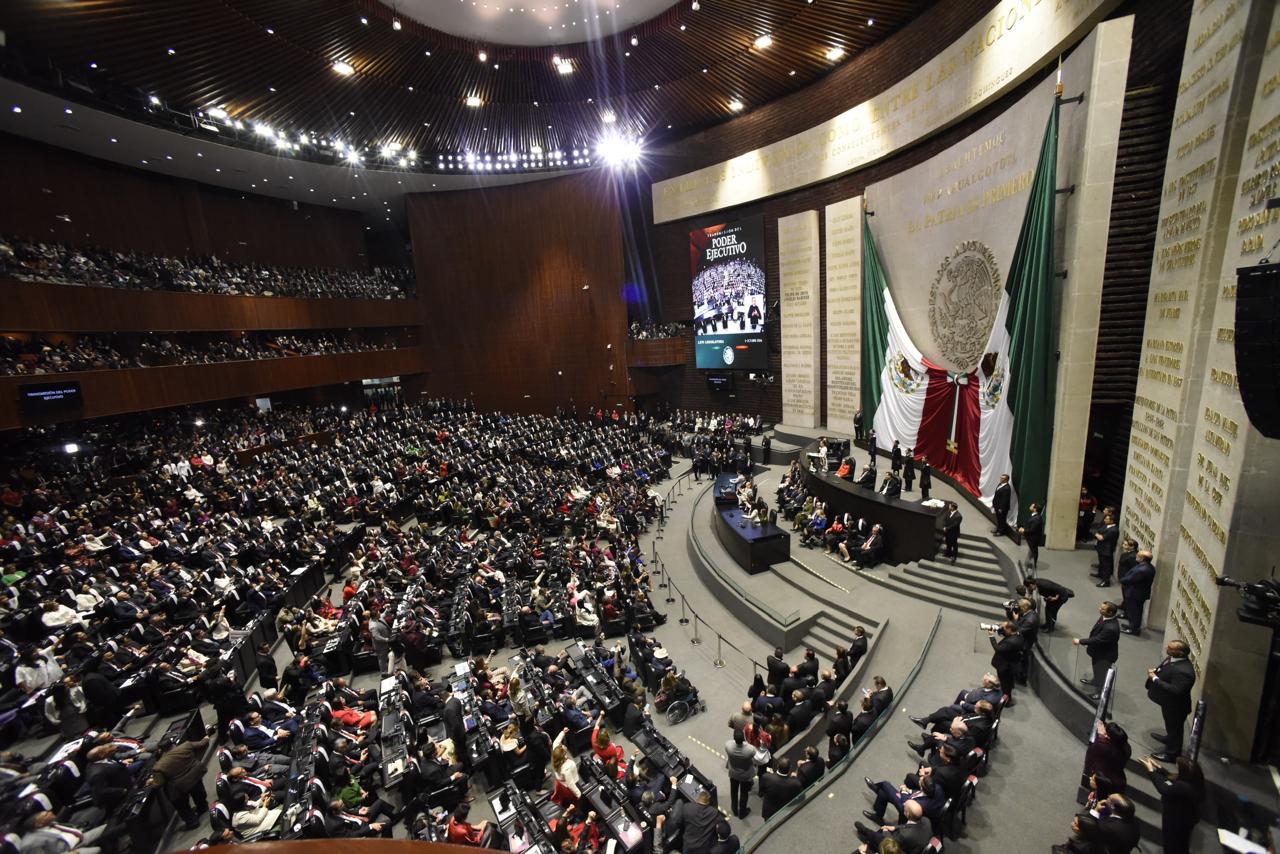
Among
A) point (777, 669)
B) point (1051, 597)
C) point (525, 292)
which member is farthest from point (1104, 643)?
point (525, 292)

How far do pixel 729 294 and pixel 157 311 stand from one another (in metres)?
19.4

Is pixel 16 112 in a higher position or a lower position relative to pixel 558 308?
higher

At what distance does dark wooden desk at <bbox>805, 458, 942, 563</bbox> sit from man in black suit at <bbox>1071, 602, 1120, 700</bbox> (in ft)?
14.1

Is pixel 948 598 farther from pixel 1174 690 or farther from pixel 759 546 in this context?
pixel 1174 690

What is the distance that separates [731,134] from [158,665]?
22.4 metres

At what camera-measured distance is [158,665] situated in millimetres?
7297

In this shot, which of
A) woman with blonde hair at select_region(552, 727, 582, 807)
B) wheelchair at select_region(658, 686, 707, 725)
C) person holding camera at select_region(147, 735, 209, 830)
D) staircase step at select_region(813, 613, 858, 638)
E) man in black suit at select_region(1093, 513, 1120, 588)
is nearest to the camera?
person holding camera at select_region(147, 735, 209, 830)

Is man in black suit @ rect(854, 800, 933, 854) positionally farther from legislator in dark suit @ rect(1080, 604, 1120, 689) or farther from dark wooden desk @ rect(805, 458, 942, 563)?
dark wooden desk @ rect(805, 458, 942, 563)

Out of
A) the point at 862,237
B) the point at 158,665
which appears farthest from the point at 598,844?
the point at 862,237

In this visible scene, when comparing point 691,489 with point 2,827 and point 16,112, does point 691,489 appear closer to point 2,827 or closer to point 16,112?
point 2,827

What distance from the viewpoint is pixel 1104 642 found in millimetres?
5293

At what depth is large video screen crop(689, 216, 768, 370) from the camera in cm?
2112

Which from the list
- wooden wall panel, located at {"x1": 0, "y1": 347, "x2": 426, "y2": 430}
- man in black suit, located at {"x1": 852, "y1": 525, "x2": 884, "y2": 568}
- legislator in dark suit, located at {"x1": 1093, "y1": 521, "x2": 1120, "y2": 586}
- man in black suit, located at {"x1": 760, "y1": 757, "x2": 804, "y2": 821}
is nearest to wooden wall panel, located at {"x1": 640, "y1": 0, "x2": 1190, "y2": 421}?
legislator in dark suit, located at {"x1": 1093, "y1": 521, "x2": 1120, "y2": 586}

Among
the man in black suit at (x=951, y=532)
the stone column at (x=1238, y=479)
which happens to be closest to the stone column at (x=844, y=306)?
the man in black suit at (x=951, y=532)
